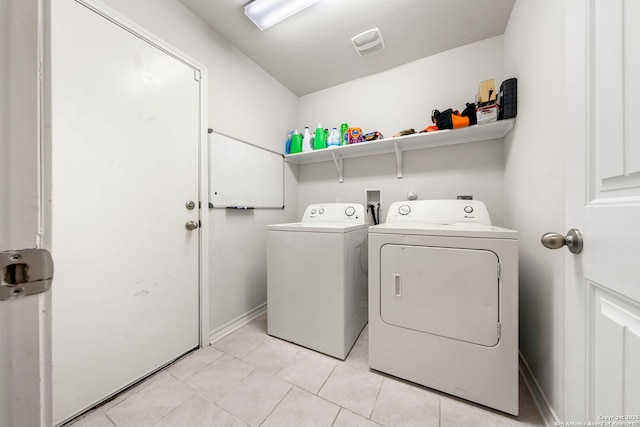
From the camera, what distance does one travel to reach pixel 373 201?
7.84ft

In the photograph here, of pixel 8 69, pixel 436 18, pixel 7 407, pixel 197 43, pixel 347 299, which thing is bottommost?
pixel 347 299

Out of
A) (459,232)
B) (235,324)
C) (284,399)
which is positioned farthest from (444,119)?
(235,324)

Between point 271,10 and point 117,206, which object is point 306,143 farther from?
point 117,206

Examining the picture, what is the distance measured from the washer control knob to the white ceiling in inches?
56.0

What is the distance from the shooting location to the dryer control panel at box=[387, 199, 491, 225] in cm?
165

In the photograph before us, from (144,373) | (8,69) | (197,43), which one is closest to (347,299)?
(144,373)

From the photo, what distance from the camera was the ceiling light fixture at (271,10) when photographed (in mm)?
1555

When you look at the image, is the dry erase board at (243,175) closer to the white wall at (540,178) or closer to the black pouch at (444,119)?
the black pouch at (444,119)

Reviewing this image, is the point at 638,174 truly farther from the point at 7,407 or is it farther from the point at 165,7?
the point at 165,7

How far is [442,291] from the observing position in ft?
4.06

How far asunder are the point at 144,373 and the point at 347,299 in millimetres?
1325

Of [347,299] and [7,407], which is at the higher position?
[7,407]

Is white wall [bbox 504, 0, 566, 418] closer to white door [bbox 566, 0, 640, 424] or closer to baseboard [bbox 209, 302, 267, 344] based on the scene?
white door [bbox 566, 0, 640, 424]

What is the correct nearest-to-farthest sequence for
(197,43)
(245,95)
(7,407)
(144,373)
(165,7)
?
(7,407) < (144,373) < (165,7) < (197,43) < (245,95)
